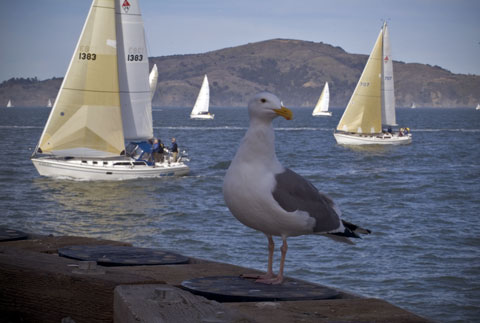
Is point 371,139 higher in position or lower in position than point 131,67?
lower

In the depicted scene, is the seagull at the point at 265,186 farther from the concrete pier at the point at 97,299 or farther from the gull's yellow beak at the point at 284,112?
the concrete pier at the point at 97,299

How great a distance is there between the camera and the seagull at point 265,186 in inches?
185

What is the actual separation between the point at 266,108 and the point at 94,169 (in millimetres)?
24271

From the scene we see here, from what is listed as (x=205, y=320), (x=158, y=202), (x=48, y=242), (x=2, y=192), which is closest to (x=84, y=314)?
(x=205, y=320)

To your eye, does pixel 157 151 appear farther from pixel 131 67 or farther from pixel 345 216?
pixel 345 216

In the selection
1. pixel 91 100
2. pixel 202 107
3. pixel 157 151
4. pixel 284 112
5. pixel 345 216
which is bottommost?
pixel 345 216

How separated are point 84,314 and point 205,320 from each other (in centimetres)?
114

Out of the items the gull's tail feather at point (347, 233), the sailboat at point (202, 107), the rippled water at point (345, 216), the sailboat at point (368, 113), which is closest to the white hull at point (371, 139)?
the sailboat at point (368, 113)

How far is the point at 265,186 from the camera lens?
4688 millimetres

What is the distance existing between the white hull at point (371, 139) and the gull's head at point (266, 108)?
5154 centimetres

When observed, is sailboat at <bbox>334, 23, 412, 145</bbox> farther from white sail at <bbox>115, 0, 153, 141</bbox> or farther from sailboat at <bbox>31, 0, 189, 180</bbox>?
sailboat at <bbox>31, 0, 189, 180</bbox>

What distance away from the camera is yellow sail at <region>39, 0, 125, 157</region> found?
93.9ft

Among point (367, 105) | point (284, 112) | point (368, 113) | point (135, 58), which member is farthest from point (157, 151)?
point (367, 105)

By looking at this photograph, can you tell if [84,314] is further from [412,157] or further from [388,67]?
[388,67]
